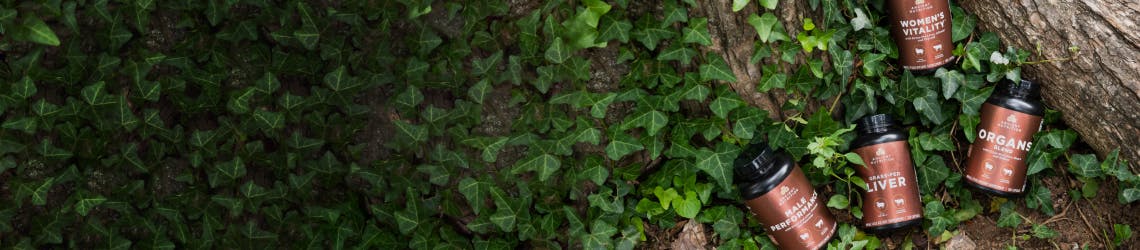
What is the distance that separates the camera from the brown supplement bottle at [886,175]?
3.10m

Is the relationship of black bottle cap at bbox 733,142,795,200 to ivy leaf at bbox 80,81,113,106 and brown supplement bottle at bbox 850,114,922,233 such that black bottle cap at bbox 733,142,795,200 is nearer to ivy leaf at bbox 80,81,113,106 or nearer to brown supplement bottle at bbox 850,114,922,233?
brown supplement bottle at bbox 850,114,922,233

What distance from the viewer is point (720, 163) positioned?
10.0ft

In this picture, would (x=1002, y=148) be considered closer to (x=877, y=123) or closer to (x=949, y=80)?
(x=949, y=80)

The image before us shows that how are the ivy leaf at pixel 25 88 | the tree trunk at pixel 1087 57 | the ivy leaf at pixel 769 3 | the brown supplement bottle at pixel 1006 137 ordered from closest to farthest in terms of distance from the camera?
the ivy leaf at pixel 25 88
the ivy leaf at pixel 769 3
the tree trunk at pixel 1087 57
the brown supplement bottle at pixel 1006 137

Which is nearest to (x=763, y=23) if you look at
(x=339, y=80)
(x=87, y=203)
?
(x=339, y=80)

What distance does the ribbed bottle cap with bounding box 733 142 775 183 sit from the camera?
2988 mm

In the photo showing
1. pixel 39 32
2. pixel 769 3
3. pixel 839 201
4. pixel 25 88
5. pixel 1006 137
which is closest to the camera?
pixel 39 32

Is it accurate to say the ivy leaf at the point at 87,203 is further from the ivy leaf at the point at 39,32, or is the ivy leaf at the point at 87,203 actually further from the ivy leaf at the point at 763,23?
the ivy leaf at the point at 763,23

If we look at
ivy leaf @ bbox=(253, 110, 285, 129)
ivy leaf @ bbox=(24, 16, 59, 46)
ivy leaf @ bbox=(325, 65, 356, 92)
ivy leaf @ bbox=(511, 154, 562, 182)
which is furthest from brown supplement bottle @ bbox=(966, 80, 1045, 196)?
ivy leaf @ bbox=(24, 16, 59, 46)

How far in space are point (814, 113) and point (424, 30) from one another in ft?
4.53

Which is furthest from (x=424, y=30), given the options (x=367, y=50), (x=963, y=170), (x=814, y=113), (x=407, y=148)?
(x=963, y=170)

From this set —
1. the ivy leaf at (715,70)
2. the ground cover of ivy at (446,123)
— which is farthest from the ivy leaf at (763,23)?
the ivy leaf at (715,70)

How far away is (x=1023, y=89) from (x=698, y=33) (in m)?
1.17

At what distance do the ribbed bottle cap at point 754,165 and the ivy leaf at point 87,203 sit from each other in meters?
2.08
